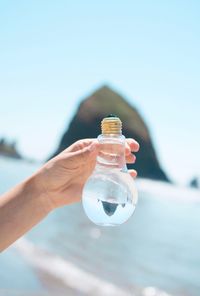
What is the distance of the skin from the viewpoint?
A: 2.11m

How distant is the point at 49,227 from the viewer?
13344mm

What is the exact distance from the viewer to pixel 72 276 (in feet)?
26.8

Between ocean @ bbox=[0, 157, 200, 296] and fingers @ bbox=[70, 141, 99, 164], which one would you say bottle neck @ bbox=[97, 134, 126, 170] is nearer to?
fingers @ bbox=[70, 141, 99, 164]

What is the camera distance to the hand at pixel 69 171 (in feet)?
6.59

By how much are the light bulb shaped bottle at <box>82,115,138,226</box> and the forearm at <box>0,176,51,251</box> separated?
43 centimetres

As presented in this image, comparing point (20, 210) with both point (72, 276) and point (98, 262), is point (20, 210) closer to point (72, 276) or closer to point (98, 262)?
point (72, 276)

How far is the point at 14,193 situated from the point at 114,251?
903 centimetres

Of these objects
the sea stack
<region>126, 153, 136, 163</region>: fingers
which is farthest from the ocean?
the sea stack

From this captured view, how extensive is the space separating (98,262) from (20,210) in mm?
7590

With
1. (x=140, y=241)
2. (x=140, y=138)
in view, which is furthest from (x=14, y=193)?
(x=140, y=138)

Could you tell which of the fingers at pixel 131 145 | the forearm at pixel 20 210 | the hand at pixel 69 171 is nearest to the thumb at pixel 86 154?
the hand at pixel 69 171

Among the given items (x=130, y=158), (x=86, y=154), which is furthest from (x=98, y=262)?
(x=86, y=154)

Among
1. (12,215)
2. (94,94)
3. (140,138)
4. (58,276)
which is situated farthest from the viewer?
(94,94)

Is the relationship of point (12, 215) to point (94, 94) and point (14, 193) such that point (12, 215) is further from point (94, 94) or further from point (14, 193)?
point (94, 94)
